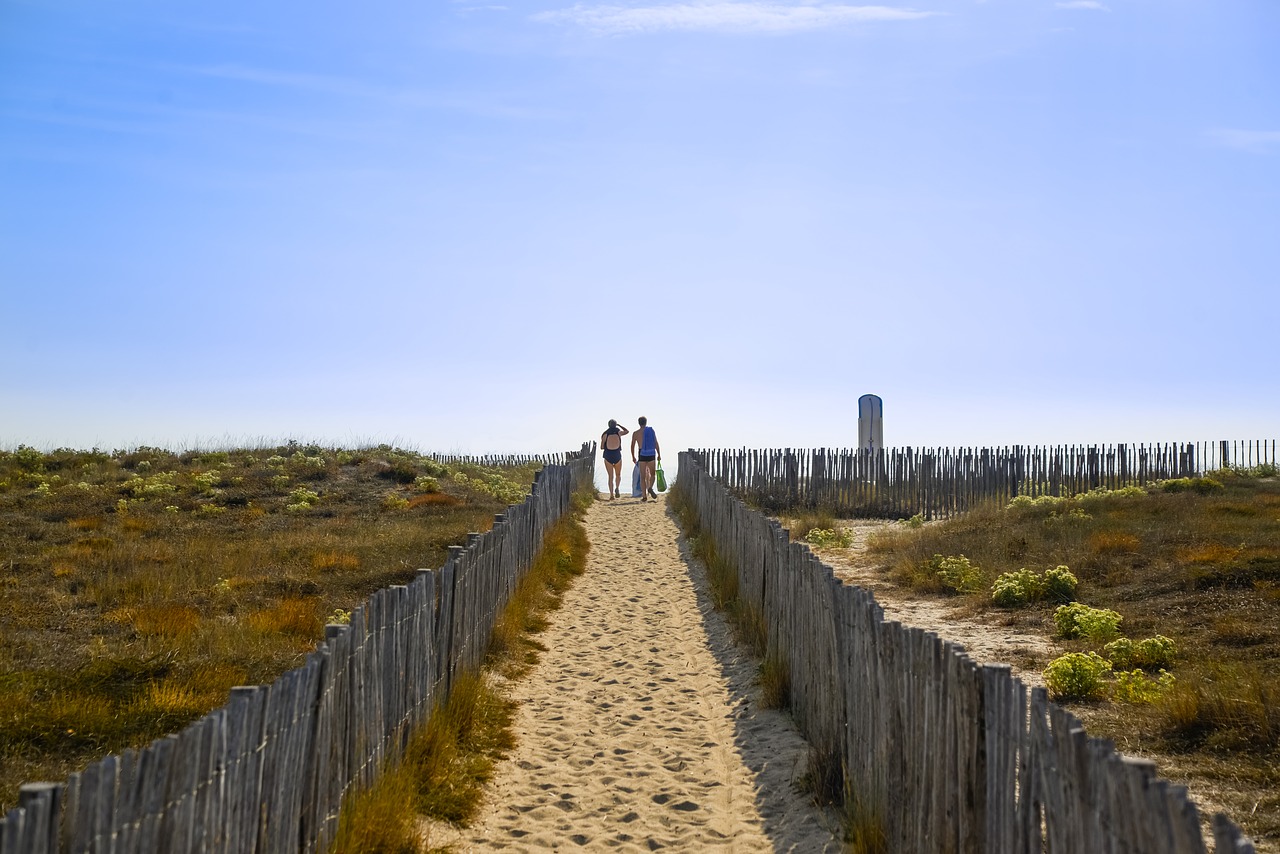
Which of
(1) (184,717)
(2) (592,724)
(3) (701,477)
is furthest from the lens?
(3) (701,477)

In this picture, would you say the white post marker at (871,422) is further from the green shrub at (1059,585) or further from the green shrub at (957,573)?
the green shrub at (1059,585)

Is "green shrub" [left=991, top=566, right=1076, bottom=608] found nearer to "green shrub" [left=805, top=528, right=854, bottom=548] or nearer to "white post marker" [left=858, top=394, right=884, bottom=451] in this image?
"green shrub" [left=805, top=528, right=854, bottom=548]

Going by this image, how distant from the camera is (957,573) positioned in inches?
472

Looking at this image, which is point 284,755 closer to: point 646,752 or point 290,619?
point 646,752

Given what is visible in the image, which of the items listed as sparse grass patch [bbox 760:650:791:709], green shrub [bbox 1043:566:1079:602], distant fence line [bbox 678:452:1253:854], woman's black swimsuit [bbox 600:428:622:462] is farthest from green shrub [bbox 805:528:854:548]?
distant fence line [bbox 678:452:1253:854]

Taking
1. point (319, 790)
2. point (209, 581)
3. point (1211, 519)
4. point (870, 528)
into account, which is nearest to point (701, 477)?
point (870, 528)

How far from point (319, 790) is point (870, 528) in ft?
53.3

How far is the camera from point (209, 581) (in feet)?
38.0

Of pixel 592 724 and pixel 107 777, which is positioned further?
pixel 592 724

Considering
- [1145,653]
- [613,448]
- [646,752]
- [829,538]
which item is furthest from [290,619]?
[613,448]

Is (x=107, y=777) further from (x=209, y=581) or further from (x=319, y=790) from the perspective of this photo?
(x=209, y=581)

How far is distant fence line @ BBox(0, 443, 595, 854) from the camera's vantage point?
274cm

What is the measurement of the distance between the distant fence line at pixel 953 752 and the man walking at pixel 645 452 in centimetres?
1630

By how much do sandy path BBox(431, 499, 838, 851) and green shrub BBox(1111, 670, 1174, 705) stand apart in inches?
82.3
